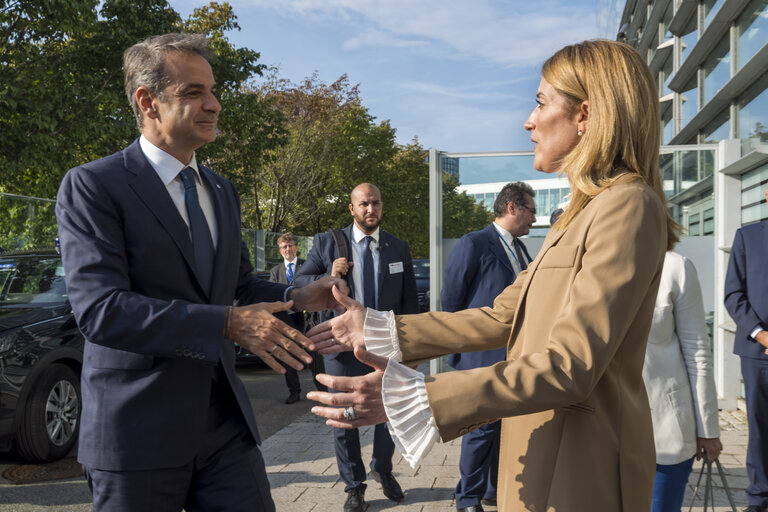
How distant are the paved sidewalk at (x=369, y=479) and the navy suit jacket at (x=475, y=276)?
1.06 meters

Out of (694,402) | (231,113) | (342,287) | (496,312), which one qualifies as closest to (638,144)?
(496,312)

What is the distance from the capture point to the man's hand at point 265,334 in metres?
2.09

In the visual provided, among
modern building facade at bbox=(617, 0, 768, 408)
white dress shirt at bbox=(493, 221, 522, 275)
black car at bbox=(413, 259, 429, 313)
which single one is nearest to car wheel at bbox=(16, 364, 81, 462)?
white dress shirt at bbox=(493, 221, 522, 275)

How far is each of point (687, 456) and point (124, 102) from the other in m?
14.3

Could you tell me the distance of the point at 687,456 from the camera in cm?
324

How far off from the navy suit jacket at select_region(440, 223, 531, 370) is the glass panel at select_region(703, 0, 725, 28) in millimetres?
19320

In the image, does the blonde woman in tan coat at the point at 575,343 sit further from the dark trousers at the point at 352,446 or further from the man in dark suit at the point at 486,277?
the dark trousers at the point at 352,446

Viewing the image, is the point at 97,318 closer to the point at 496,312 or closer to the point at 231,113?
the point at 496,312

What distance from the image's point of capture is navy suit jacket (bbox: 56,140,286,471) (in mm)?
2078

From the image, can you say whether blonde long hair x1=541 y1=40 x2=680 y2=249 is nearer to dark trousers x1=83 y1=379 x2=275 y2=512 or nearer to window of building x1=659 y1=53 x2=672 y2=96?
dark trousers x1=83 y1=379 x2=275 y2=512

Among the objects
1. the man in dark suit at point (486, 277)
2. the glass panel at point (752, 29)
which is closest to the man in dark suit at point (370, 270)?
the man in dark suit at point (486, 277)

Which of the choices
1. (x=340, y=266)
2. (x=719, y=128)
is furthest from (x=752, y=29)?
(x=340, y=266)

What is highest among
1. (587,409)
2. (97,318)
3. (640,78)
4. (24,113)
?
(24,113)

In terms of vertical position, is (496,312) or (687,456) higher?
(496,312)
